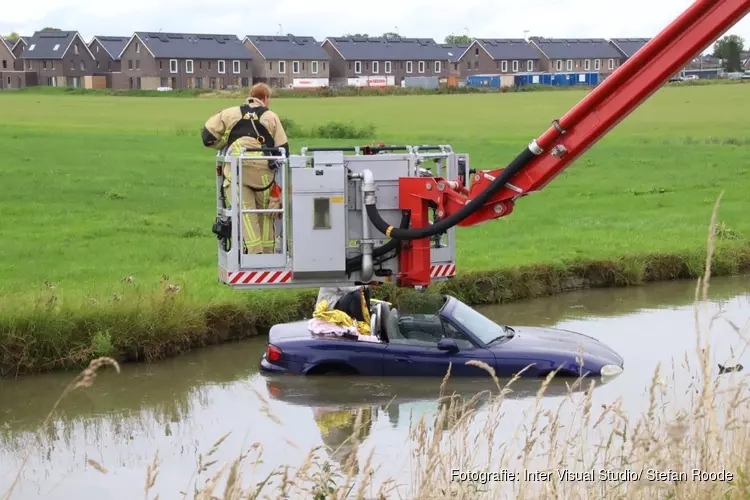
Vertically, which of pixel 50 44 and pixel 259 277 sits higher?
pixel 50 44

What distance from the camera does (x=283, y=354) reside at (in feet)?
38.7

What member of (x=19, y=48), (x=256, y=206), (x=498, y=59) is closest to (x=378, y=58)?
(x=498, y=59)

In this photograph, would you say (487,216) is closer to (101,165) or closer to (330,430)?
(330,430)

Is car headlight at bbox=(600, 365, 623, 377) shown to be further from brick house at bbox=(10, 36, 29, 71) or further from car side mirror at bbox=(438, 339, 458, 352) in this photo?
brick house at bbox=(10, 36, 29, 71)

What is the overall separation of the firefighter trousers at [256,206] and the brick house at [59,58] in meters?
110

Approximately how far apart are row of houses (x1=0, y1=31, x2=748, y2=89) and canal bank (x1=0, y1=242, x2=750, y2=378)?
96.8 m

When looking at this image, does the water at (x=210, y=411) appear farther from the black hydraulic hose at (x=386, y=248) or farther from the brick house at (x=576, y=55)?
the brick house at (x=576, y=55)

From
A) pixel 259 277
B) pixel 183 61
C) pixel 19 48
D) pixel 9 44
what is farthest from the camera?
pixel 19 48

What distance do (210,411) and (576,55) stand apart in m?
125

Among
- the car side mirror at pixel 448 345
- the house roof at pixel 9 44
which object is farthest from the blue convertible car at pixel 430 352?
the house roof at pixel 9 44

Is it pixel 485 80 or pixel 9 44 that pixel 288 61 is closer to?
pixel 485 80

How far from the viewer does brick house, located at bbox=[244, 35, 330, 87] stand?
4540 inches

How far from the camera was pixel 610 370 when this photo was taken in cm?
1157

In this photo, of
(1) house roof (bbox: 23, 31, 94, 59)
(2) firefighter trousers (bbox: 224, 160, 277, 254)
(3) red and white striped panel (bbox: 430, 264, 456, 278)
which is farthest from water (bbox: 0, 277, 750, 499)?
(1) house roof (bbox: 23, 31, 94, 59)
